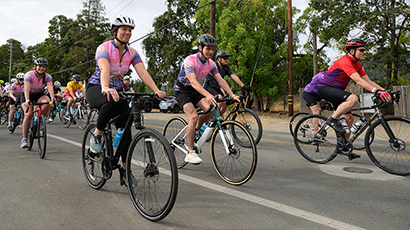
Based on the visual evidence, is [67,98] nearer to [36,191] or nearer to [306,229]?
[36,191]

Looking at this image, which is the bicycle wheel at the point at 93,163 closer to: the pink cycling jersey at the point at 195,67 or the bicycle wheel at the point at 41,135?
the pink cycling jersey at the point at 195,67

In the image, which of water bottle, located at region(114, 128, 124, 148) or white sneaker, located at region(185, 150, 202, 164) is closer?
water bottle, located at region(114, 128, 124, 148)

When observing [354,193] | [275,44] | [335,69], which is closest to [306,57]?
[275,44]

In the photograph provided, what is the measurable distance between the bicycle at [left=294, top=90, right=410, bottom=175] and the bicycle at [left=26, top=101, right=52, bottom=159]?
4.95 meters

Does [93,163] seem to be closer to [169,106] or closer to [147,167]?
[147,167]

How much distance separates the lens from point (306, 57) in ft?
82.2

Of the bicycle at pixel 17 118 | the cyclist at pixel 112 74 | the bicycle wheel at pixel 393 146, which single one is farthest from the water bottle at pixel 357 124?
the bicycle at pixel 17 118

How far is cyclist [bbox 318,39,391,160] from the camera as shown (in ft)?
16.3

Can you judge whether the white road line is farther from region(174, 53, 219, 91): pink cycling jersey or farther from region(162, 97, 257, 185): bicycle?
region(174, 53, 219, 91): pink cycling jersey

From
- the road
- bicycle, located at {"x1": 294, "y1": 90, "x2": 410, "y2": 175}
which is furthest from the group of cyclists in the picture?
the road

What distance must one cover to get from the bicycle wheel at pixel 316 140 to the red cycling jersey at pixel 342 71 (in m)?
0.62

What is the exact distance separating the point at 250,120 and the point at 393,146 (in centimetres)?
298

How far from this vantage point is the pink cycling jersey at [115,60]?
3656 mm

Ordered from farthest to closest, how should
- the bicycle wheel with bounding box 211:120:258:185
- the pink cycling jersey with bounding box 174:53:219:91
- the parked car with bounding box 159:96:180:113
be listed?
the parked car with bounding box 159:96:180:113, the pink cycling jersey with bounding box 174:53:219:91, the bicycle wheel with bounding box 211:120:258:185
